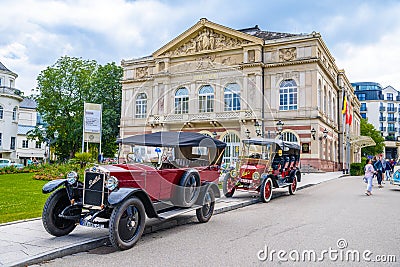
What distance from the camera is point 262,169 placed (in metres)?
15.1

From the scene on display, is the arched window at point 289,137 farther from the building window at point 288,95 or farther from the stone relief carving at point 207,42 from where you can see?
the stone relief carving at point 207,42

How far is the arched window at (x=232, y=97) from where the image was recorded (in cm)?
4007

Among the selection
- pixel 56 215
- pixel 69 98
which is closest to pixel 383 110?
pixel 69 98

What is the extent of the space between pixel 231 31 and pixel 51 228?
120 ft

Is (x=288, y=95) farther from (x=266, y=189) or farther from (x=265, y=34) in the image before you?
(x=266, y=189)

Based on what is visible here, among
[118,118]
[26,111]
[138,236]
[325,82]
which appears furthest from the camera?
[26,111]

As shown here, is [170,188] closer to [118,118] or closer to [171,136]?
[171,136]

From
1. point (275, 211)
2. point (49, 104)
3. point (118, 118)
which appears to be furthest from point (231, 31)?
point (275, 211)

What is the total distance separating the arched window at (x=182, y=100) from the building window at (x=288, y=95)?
35.8 ft

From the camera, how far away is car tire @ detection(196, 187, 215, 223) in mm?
9727

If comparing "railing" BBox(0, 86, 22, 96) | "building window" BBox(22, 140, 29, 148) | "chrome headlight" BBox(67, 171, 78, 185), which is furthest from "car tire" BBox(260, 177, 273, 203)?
"building window" BBox(22, 140, 29, 148)

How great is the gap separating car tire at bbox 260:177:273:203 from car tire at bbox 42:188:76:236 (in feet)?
27.1

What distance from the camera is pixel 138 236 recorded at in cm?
723

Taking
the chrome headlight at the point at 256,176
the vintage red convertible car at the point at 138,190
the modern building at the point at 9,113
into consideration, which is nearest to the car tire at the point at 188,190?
the vintage red convertible car at the point at 138,190
